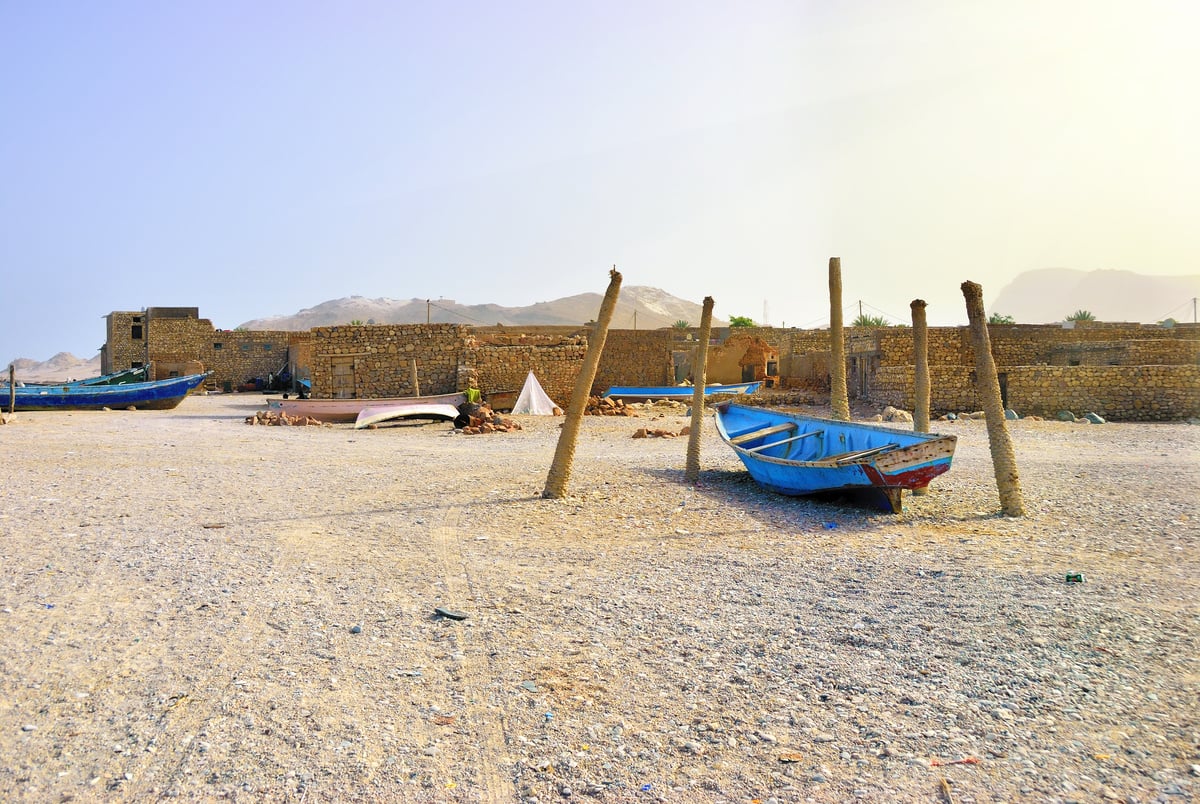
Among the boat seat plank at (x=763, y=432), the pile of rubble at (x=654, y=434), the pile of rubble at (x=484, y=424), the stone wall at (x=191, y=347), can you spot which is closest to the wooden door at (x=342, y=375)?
the pile of rubble at (x=484, y=424)

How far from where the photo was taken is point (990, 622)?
5109 millimetres

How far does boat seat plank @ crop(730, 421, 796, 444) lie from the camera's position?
1212 cm

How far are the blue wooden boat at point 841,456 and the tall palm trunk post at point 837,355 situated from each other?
637 mm

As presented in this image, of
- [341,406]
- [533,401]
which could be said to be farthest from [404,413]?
[533,401]

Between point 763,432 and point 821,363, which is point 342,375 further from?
point 821,363

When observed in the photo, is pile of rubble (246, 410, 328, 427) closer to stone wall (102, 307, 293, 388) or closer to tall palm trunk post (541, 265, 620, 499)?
tall palm trunk post (541, 265, 620, 499)

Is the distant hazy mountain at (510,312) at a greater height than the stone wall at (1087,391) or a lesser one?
greater

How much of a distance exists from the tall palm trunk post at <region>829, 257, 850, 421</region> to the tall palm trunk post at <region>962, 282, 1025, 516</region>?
3.03 m

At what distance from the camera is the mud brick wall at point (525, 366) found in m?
24.7

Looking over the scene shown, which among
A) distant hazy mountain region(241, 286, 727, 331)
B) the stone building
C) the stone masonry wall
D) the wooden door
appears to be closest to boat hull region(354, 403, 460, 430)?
the stone building

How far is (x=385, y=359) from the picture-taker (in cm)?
2423

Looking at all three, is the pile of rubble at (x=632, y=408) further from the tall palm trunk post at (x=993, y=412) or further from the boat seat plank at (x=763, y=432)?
the tall palm trunk post at (x=993, y=412)

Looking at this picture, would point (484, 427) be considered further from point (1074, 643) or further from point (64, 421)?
point (1074, 643)

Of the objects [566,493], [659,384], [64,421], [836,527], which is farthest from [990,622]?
[659,384]
